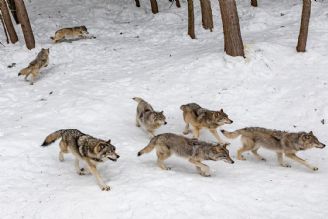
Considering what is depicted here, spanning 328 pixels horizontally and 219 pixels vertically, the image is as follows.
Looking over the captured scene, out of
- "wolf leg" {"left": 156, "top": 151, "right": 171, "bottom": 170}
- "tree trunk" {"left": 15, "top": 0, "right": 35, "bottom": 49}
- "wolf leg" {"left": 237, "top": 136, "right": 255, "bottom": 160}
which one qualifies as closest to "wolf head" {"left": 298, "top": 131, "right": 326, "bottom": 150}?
"wolf leg" {"left": 237, "top": 136, "right": 255, "bottom": 160}

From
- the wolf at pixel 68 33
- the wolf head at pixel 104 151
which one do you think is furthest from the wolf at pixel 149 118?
the wolf at pixel 68 33

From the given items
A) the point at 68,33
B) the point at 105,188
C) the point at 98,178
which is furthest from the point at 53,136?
the point at 68,33

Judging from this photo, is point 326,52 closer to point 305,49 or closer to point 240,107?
point 305,49

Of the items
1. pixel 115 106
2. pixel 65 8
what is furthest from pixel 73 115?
pixel 65 8

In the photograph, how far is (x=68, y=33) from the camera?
22578 mm

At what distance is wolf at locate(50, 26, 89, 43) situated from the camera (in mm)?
22281

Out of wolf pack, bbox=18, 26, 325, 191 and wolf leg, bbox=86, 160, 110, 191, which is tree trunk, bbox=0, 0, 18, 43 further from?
wolf leg, bbox=86, 160, 110, 191

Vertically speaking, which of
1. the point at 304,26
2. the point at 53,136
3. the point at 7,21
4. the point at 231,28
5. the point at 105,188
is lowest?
the point at 105,188

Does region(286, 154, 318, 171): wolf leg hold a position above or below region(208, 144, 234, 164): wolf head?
below

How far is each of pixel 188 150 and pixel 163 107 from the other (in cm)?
475

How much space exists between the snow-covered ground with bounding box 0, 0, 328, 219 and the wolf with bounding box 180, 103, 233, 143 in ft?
2.52

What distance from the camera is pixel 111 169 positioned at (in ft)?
34.6

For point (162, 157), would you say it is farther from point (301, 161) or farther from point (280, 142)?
point (301, 161)

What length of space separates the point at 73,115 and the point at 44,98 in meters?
2.46
